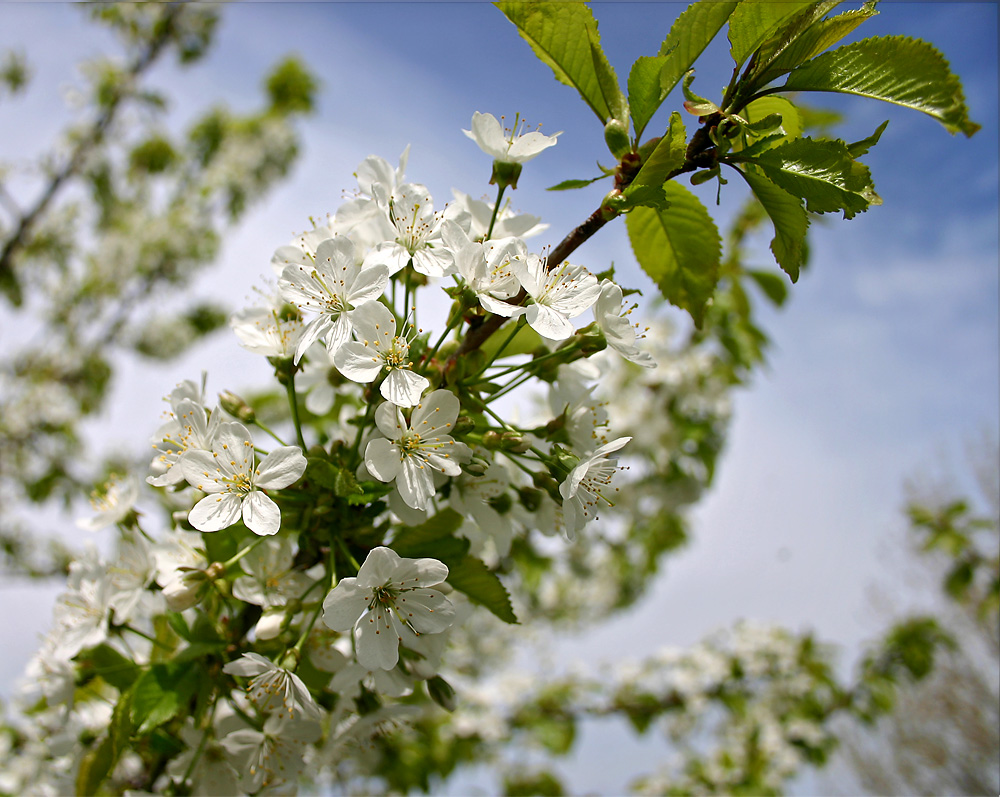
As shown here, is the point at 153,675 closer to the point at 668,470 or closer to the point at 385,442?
the point at 385,442

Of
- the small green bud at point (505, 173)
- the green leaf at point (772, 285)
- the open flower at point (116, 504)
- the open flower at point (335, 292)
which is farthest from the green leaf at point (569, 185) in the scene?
the green leaf at point (772, 285)

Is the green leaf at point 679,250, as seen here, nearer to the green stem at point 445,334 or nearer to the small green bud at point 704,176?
the small green bud at point 704,176

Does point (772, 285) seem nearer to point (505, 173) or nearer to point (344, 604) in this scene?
point (505, 173)

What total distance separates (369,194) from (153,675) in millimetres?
1128

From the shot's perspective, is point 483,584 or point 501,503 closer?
point 483,584

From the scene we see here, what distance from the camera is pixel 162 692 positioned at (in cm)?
126

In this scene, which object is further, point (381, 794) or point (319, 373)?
point (381, 794)

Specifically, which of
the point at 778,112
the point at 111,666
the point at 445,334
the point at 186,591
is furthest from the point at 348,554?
the point at 778,112

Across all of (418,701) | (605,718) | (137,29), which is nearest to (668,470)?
(418,701)

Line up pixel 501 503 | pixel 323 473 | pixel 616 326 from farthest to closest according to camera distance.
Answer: pixel 501 503 < pixel 616 326 < pixel 323 473

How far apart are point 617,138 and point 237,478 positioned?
3.35ft

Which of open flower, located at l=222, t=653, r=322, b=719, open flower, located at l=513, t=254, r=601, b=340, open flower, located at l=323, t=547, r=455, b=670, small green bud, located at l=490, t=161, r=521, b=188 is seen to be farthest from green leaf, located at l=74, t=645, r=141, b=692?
small green bud, located at l=490, t=161, r=521, b=188

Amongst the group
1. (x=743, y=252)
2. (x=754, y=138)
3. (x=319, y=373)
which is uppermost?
(x=743, y=252)

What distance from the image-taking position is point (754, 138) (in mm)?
1223
